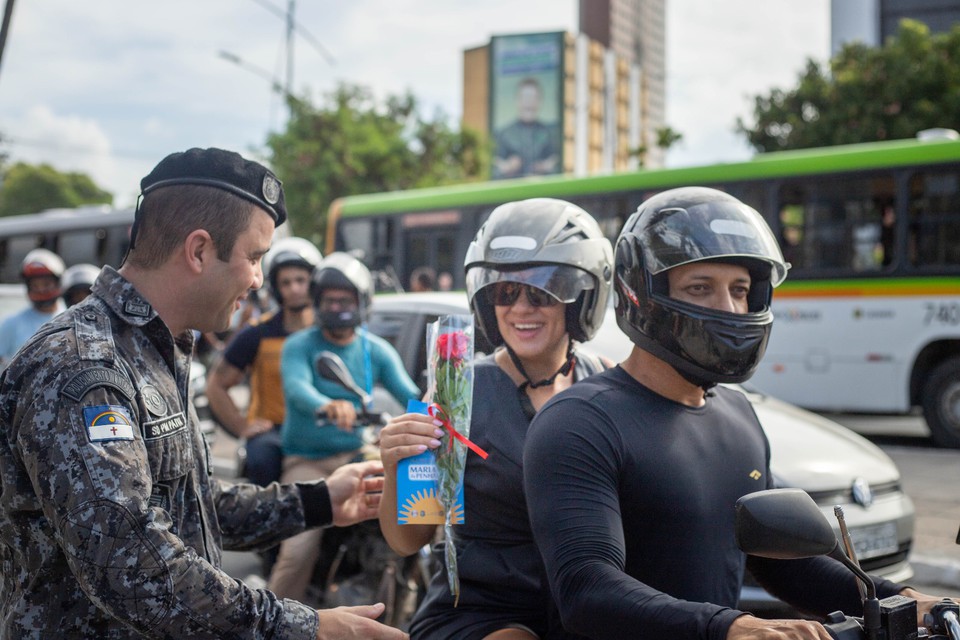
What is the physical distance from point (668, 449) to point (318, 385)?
10.0 feet

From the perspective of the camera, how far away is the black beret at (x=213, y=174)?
211 centimetres

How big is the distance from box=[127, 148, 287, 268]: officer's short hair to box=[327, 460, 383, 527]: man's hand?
77 centimetres

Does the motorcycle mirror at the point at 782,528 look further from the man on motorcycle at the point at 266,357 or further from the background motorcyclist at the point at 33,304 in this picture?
the background motorcyclist at the point at 33,304

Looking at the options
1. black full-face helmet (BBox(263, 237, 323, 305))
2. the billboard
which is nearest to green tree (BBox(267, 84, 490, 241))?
black full-face helmet (BBox(263, 237, 323, 305))

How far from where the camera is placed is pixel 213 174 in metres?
2.11

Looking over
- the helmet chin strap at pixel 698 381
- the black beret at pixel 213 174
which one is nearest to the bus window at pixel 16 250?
the black beret at pixel 213 174

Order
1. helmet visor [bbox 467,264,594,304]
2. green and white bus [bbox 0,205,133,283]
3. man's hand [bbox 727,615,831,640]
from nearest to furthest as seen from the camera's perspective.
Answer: man's hand [bbox 727,615,831,640] → helmet visor [bbox 467,264,594,304] → green and white bus [bbox 0,205,133,283]

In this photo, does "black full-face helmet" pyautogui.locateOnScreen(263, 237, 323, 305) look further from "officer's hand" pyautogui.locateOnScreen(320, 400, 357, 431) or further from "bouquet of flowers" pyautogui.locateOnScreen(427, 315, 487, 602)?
"bouquet of flowers" pyautogui.locateOnScreen(427, 315, 487, 602)

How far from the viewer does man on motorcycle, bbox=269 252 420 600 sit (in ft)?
15.3

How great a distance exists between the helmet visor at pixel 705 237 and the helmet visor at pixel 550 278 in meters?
0.46

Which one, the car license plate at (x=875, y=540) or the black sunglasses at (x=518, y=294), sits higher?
the black sunglasses at (x=518, y=294)

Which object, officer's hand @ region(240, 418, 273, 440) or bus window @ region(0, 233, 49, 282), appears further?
bus window @ region(0, 233, 49, 282)

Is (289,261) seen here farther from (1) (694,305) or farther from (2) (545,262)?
(1) (694,305)

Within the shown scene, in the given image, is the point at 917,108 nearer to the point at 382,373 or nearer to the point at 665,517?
the point at 382,373
